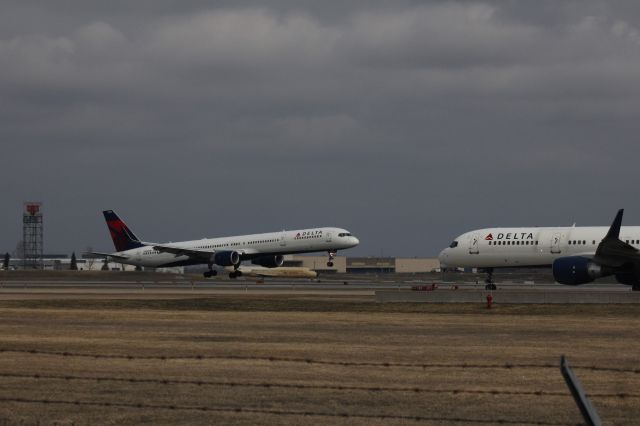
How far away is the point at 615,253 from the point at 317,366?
3576 centimetres

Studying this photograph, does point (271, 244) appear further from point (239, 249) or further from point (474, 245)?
point (474, 245)

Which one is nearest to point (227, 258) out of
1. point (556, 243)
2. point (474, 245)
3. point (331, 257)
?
point (331, 257)

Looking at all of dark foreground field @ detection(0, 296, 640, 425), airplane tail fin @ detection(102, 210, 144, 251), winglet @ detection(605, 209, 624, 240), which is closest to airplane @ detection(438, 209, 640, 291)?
winglet @ detection(605, 209, 624, 240)

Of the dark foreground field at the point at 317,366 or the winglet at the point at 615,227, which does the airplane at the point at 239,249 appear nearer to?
the winglet at the point at 615,227

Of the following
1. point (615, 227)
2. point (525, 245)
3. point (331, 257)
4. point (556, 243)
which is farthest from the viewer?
point (331, 257)

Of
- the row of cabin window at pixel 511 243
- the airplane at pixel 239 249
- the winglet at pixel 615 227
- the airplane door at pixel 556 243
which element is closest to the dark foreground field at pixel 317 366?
the winglet at pixel 615 227

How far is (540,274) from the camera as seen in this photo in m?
122

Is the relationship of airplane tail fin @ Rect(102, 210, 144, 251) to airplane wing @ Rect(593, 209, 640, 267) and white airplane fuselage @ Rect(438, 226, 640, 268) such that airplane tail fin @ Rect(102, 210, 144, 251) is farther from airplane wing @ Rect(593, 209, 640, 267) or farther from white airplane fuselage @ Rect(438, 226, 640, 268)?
airplane wing @ Rect(593, 209, 640, 267)

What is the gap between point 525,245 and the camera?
210ft

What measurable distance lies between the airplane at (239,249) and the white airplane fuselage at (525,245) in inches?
850

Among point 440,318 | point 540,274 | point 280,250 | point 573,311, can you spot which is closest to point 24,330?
point 440,318

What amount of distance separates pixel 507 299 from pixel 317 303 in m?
8.37

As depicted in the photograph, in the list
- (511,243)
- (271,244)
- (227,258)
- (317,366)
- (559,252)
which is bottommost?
(317,366)

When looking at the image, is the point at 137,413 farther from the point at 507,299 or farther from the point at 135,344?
the point at 507,299
